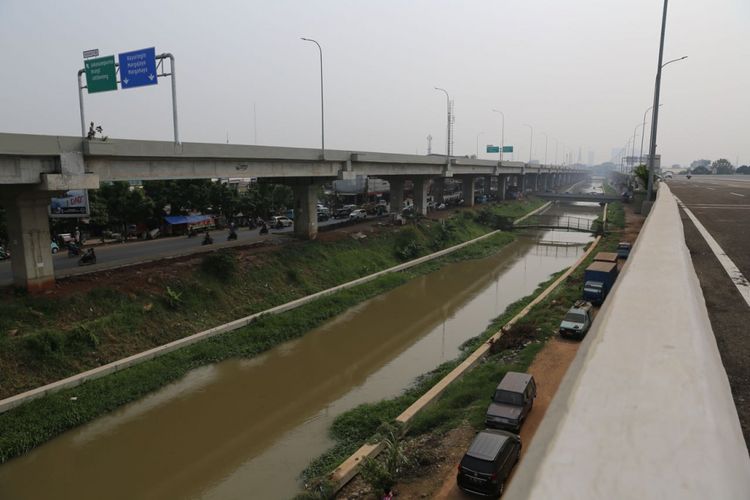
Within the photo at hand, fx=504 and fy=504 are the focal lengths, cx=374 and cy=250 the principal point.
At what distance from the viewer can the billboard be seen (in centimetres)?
2867

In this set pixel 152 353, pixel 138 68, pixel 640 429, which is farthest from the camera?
pixel 138 68

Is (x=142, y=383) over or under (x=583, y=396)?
under

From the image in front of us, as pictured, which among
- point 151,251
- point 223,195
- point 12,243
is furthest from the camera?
point 223,195

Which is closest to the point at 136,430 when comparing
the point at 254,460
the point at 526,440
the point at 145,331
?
the point at 254,460

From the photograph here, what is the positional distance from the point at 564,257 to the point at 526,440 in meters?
36.1

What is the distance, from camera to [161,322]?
21844mm

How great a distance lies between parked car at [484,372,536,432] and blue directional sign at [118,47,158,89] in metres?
19.4

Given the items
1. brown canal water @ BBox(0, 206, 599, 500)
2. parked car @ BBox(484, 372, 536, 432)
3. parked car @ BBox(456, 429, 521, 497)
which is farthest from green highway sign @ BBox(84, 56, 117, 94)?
parked car @ BBox(456, 429, 521, 497)

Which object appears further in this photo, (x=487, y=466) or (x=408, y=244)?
(x=408, y=244)

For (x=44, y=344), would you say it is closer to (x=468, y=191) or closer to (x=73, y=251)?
(x=73, y=251)

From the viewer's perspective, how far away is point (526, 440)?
1250 centimetres

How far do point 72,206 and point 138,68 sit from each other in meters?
11.5

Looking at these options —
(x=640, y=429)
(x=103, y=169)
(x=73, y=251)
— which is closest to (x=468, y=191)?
(x=73, y=251)

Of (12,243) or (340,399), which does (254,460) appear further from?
(12,243)
